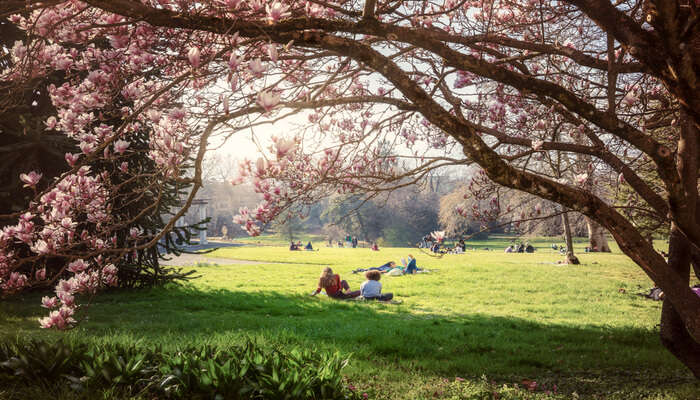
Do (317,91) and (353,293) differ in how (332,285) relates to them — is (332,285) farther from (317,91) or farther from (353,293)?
(317,91)

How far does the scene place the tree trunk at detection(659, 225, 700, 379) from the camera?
5.17 m

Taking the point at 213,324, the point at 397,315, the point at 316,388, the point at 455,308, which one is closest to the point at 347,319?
the point at 397,315

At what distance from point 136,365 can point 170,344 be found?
195 centimetres

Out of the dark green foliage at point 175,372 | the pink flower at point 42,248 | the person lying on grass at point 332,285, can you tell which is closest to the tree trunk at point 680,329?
the dark green foliage at point 175,372

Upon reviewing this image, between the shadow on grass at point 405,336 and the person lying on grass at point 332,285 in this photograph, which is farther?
the person lying on grass at point 332,285

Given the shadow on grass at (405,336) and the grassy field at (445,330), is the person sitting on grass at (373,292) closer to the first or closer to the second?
the grassy field at (445,330)

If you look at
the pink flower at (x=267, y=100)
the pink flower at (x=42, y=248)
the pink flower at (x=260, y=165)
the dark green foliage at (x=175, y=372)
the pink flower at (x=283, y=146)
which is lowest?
the dark green foliage at (x=175, y=372)

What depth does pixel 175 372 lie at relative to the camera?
13.1 feet

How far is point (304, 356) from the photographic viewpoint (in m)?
4.75

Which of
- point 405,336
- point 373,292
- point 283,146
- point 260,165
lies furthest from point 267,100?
point 373,292

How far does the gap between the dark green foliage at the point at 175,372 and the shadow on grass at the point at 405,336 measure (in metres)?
1.18

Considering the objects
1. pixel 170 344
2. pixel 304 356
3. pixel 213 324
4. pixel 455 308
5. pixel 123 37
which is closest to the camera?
pixel 123 37

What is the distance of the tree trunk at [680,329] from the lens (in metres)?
5.17

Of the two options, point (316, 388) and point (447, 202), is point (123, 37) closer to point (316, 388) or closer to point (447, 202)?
point (316, 388)
